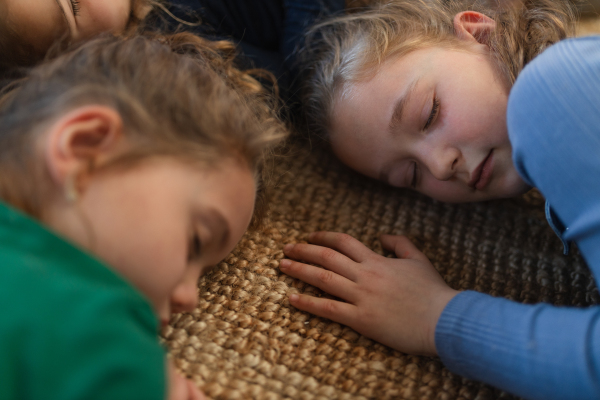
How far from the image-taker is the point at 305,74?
109cm

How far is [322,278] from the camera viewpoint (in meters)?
0.73

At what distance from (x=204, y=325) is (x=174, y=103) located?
0.30 metres

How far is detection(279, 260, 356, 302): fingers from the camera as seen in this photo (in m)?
0.72

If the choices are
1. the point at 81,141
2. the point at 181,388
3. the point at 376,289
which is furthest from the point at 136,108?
the point at 376,289

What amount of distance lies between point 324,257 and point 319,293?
6 cm

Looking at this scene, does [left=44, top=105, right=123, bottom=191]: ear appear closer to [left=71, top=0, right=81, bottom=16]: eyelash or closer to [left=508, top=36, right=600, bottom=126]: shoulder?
[left=71, top=0, right=81, bottom=16]: eyelash

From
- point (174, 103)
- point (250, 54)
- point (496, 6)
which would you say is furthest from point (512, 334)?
point (250, 54)

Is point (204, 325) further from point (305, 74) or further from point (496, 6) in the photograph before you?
point (496, 6)

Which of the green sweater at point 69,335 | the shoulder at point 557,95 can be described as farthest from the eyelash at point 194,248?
the shoulder at point 557,95

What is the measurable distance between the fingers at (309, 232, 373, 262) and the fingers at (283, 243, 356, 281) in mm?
23

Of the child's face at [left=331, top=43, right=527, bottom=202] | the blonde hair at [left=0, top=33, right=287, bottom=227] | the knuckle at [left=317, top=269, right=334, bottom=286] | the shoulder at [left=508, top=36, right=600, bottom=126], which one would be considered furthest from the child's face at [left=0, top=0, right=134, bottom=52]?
the shoulder at [left=508, top=36, right=600, bottom=126]

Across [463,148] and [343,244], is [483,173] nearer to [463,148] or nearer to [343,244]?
[463,148]

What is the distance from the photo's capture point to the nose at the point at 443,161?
82cm

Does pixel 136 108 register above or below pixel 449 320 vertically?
above
